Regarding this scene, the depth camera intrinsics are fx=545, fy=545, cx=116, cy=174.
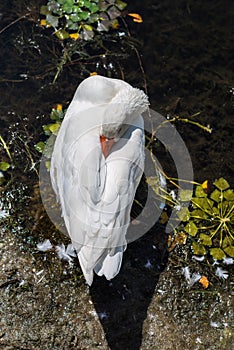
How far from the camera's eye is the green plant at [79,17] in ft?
15.2

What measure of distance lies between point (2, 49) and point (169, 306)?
2.51m

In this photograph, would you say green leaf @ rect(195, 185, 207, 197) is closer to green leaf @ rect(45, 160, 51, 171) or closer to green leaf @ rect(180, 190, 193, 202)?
green leaf @ rect(180, 190, 193, 202)

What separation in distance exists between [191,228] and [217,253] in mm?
247

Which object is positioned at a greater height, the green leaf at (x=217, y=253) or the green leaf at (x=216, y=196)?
the green leaf at (x=216, y=196)

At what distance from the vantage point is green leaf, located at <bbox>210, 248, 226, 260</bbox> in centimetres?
366

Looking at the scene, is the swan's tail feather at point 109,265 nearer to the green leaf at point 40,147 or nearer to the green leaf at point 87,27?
the green leaf at point 40,147

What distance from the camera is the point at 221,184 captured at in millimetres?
3951

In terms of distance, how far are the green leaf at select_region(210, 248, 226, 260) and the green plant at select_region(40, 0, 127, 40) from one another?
212cm

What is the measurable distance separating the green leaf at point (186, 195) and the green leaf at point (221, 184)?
7.7 inches

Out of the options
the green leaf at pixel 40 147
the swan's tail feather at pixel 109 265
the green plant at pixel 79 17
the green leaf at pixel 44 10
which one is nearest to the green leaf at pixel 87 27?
the green plant at pixel 79 17

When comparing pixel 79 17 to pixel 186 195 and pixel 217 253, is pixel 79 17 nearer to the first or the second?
pixel 186 195

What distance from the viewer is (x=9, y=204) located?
3.76 m

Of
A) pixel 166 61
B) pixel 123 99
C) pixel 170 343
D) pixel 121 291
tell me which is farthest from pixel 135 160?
pixel 166 61

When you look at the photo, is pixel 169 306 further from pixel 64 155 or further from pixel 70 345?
pixel 64 155
